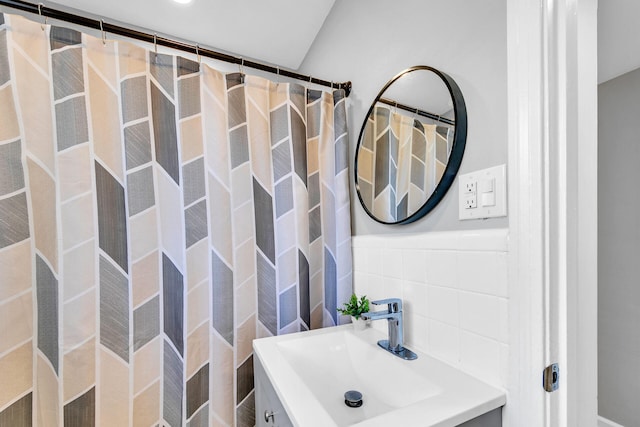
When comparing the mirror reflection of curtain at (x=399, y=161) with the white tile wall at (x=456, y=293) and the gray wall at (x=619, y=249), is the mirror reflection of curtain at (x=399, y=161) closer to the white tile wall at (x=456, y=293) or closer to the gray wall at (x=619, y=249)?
the white tile wall at (x=456, y=293)

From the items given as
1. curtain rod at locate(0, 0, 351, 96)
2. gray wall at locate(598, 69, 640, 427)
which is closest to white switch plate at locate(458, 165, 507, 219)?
curtain rod at locate(0, 0, 351, 96)

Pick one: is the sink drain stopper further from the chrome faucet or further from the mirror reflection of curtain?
the mirror reflection of curtain

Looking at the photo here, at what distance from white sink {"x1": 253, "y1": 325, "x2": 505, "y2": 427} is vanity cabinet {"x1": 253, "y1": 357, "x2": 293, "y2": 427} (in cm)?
5

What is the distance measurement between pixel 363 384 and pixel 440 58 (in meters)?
1.03

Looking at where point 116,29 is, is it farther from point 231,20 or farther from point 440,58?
point 440,58

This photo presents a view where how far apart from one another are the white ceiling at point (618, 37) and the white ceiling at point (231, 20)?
119 centimetres

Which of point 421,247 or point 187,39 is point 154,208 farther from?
point 187,39

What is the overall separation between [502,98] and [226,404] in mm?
1365

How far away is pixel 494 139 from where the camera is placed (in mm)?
727

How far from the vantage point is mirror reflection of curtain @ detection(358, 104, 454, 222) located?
0.86 metres

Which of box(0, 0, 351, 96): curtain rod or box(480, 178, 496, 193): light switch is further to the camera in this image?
box(0, 0, 351, 96): curtain rod

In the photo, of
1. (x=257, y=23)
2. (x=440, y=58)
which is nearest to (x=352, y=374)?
(x=440, y=58)

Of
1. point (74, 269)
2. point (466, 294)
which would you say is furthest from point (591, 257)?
point (74, 269)

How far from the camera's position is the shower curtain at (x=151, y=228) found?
0.91m
